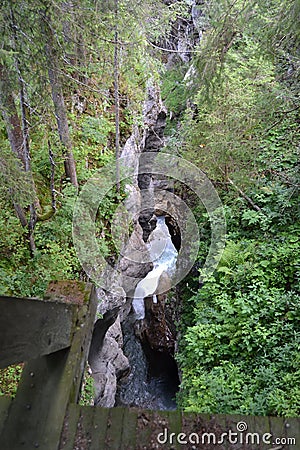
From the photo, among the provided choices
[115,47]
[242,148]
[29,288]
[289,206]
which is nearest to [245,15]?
[242,148]

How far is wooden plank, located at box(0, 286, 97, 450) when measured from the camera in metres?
1.45

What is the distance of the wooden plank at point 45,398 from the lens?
4.76ft

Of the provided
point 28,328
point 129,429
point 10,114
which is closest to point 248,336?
point 129,429

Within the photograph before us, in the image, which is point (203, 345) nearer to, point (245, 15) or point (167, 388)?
point (245, 15)

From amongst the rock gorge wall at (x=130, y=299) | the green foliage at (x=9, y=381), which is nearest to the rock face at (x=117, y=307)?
the rock gorge wall at (x=130, y=299)

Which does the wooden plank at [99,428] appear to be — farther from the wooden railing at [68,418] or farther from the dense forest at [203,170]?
the dense forest at [203,170]

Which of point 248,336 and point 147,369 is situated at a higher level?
point 248,336

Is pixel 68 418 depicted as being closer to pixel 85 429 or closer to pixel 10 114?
pixel 85 429

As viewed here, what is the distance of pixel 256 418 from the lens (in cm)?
157

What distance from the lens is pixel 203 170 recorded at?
10.0 m

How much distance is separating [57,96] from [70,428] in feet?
20.1

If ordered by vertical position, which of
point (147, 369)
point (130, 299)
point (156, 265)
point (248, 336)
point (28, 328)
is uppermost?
point (156, 265)

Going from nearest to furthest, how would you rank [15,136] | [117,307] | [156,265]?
[15,136]
[117,307]
[156,265]

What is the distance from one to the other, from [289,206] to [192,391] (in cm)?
461
